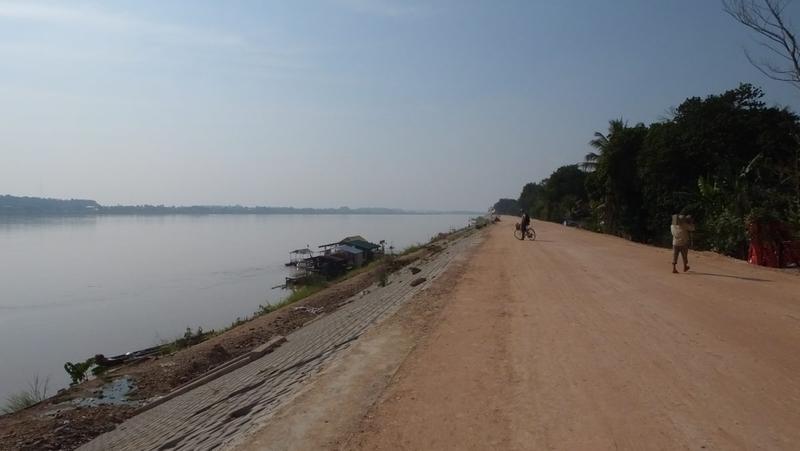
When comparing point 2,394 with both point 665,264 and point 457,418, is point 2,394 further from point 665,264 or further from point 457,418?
point 665,264

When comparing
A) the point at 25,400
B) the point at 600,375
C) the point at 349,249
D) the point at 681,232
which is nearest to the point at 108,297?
the point at 349,249

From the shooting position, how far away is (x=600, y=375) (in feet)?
18.1

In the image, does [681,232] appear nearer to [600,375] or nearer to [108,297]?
[600,375]

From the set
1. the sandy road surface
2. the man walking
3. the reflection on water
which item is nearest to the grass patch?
the reflection on water

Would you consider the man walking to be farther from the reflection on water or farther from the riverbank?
the reflection on water

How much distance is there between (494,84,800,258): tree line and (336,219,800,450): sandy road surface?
6.38m

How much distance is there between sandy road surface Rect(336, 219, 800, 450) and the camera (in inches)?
166

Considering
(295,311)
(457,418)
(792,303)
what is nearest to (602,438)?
(457,418)

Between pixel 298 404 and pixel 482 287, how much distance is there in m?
7.08

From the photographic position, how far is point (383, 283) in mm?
17938

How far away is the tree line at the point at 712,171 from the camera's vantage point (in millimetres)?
16172

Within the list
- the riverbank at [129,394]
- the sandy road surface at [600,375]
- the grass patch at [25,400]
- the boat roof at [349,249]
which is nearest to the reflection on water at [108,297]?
the grass patch at [25,400]

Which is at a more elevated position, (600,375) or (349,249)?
(600,375)

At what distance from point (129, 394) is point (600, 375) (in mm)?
9847
